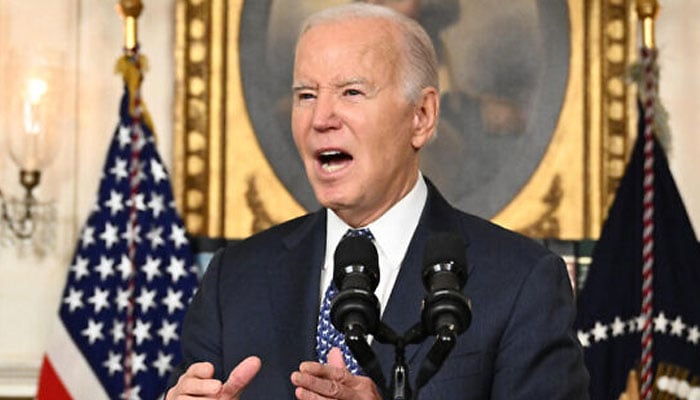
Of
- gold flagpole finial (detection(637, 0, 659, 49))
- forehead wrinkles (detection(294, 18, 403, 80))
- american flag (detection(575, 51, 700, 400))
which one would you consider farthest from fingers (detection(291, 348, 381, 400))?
gold flagpole finial (detection(637, 0, 659, 49))

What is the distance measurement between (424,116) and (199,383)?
942 mm

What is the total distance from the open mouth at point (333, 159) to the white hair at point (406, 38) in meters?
0.21

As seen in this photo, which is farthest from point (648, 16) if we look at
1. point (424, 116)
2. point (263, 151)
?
point (424, 116)

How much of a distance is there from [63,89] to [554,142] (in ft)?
7.82

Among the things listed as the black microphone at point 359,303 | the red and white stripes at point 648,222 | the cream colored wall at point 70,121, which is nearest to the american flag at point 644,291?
the red and white stripes at point 648,222

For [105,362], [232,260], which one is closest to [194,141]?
[105,362]

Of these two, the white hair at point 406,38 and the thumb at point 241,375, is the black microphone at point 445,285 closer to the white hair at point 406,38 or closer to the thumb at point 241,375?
the thumb at point 241,375

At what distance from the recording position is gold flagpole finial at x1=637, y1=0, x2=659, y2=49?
6246mm

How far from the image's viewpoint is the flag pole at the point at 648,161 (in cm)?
608

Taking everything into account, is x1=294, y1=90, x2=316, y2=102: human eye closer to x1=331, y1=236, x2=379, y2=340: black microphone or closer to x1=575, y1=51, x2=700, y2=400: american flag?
x1=331, y1=236, x2=379, y2=340: black microphone

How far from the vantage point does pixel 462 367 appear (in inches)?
113

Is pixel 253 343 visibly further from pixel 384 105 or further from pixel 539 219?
pixel 539 219

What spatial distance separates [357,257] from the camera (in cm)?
232

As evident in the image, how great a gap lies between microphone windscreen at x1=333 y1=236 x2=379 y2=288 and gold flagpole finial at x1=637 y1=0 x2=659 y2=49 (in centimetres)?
419
